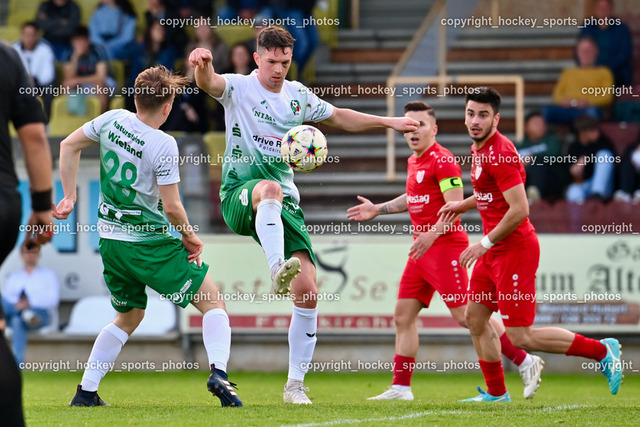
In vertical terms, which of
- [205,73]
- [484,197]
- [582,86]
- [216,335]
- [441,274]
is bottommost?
[216,335]

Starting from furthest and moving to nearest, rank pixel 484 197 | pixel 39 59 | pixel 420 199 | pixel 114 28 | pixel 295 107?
pixel 114 28 → pixel 39 59 → pixel 420 199 → pixel 484 197 → pixel 295 107

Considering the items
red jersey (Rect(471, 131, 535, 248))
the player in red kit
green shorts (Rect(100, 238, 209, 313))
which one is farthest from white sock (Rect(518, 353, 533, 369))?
green shorts (Rect(100, 238, 209, 313))

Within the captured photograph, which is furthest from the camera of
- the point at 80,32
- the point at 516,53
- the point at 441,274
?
the point at 516,53

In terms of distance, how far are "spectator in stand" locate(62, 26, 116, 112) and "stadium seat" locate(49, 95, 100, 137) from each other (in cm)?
16

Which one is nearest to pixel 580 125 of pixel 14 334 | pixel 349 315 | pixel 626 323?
pixel 626 323

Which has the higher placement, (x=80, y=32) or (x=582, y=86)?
(x=80, y=32)

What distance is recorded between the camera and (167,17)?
1694 cm

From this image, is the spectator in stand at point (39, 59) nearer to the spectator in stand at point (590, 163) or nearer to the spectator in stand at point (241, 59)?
the spectator in stand at point (241, 59)

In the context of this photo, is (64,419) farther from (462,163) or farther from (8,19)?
(8,19)

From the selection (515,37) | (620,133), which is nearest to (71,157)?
(620,133)

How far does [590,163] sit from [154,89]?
8389 millimetres

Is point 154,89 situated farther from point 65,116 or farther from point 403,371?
point 65,116

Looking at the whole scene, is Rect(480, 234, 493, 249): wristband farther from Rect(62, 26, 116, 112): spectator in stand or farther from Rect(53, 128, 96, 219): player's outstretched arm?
Rect(62, 26, 116, 112): spectator in stand

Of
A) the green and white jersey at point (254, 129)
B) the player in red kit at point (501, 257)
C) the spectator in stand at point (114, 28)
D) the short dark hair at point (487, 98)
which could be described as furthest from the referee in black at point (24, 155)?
the spectator in stand at point (114, 28)
